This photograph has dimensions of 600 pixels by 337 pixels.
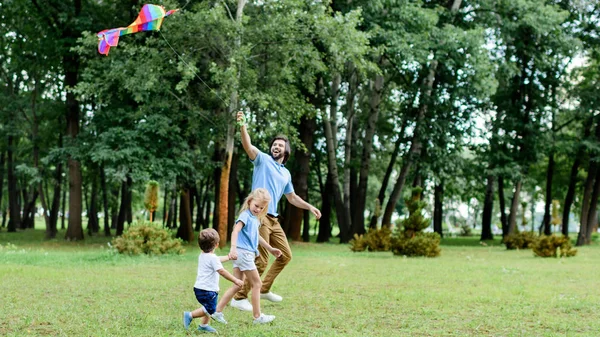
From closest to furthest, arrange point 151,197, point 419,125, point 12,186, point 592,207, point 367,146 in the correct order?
point 151,197
point 419,125
point 367,146
point 592,207
point 12,186

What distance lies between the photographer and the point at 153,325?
6.59 m

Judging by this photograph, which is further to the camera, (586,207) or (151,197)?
(586,207)

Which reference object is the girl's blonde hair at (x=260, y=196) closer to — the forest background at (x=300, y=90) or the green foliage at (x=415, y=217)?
the forest background at (x=300, y=90)

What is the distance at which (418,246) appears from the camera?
61.2ft

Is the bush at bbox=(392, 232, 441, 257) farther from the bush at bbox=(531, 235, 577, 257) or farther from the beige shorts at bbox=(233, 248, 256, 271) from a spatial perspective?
the beige shorts at bbox=(233, 248, 256, 271)

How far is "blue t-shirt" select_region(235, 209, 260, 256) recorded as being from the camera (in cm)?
676

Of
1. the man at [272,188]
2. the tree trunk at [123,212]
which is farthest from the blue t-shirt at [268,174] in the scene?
the tree trunk at [123,212]

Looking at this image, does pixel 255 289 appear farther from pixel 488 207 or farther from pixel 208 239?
pixel 488 207

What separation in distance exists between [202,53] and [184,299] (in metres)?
12.1

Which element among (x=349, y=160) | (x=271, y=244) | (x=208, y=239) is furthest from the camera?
(x=349, y=160)

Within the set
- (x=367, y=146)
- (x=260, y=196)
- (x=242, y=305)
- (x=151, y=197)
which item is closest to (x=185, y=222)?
(x=151, y=197)

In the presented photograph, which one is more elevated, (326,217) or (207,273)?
(326,217)

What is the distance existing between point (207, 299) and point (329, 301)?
293 centimetres

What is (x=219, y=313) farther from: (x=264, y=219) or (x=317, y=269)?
(x=317, y=269)
